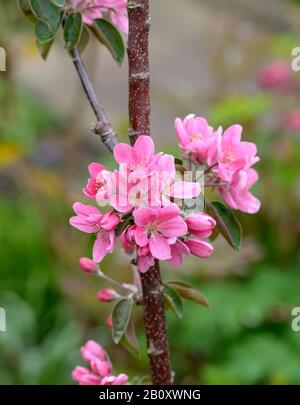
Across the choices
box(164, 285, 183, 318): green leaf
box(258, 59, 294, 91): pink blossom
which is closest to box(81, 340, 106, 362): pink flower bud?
box(164, 285, 183, 318): green leaf

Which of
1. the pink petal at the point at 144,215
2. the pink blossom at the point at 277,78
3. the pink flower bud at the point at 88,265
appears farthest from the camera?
the pink blossom at the point at 277,78

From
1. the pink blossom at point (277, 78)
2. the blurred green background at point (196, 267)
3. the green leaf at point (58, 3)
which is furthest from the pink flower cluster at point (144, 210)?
the pink blossom at point (277, 78)

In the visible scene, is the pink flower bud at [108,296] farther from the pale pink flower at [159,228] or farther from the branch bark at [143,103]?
the pale pink flower at [159,228]

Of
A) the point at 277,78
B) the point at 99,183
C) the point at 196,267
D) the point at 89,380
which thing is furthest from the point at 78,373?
the point at 277,78

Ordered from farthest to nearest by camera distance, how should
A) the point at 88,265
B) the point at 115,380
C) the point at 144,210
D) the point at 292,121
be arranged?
1. the point at 292,121
2. the point at 88,265
3. the point at 115,380
4. the point at 144,210

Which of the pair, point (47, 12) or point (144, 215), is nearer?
point (144, 215)

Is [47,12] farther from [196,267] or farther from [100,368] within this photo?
[196,267]
